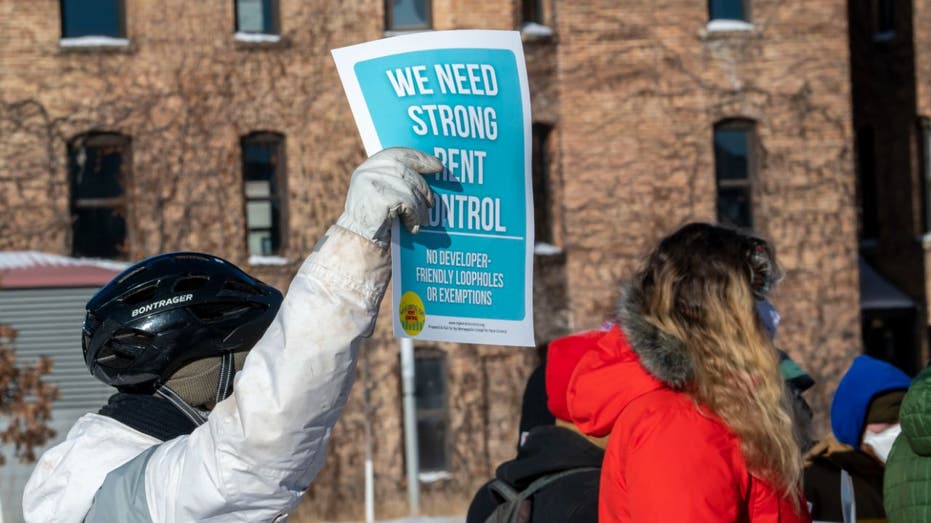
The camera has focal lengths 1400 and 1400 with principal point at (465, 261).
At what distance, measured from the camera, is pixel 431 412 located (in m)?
21.3

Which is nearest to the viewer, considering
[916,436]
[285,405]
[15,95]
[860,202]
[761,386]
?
[285,405]

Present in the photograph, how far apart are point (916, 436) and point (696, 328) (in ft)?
2.68

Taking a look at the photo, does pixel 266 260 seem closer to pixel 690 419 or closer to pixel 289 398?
pixel 690 419

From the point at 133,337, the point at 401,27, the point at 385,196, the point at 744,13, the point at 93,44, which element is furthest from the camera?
the point at 744,13

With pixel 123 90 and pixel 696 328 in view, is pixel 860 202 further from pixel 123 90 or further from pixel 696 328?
pixel 696 328

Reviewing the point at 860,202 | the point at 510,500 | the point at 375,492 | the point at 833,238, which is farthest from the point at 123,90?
the point at 510,500

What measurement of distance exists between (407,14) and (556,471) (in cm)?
1828

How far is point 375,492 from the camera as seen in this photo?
20516 mm

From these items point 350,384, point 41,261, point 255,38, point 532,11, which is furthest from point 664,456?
point 532,11

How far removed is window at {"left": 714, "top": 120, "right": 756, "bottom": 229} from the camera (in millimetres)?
22266

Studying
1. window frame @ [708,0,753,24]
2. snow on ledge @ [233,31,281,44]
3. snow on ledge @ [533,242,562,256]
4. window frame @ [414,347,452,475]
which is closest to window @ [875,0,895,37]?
window frame @ [708,0,753,24]

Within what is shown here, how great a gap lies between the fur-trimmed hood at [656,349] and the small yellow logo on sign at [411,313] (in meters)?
0.64

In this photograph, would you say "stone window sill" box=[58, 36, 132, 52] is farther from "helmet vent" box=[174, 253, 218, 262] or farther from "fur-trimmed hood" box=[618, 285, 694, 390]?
"fur-trimmed hood" box=[618, 285, 694, 390]

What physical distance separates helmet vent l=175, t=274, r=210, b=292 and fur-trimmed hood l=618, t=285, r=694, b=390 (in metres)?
1.05
